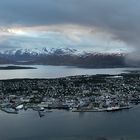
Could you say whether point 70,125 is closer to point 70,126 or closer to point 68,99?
point 70,126

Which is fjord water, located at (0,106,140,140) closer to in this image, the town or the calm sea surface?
the calm sea surface

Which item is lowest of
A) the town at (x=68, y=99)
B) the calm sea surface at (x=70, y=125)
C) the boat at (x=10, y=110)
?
the calm sea surface at (x=70, y=125)

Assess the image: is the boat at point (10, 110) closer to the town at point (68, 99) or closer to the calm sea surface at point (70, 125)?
the town at point (68, 99)

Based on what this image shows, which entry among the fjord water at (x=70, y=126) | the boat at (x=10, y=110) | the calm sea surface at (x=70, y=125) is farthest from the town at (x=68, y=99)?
the fjord water at (x=70, y=126)

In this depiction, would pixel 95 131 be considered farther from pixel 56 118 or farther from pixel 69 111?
pixel 69 111

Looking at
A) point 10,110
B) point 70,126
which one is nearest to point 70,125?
point 70,126

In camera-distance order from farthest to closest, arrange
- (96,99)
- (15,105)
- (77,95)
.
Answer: (77,95), (96,99), (15,105)

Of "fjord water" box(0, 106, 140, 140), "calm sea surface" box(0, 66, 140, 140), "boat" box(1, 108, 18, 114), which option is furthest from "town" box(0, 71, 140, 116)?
"fjord water" box(0, 106, 140, 140)

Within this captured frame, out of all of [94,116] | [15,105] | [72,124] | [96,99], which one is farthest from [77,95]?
[72,124]

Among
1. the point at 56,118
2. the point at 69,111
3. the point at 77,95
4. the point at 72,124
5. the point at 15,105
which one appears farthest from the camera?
the point at 77,95
